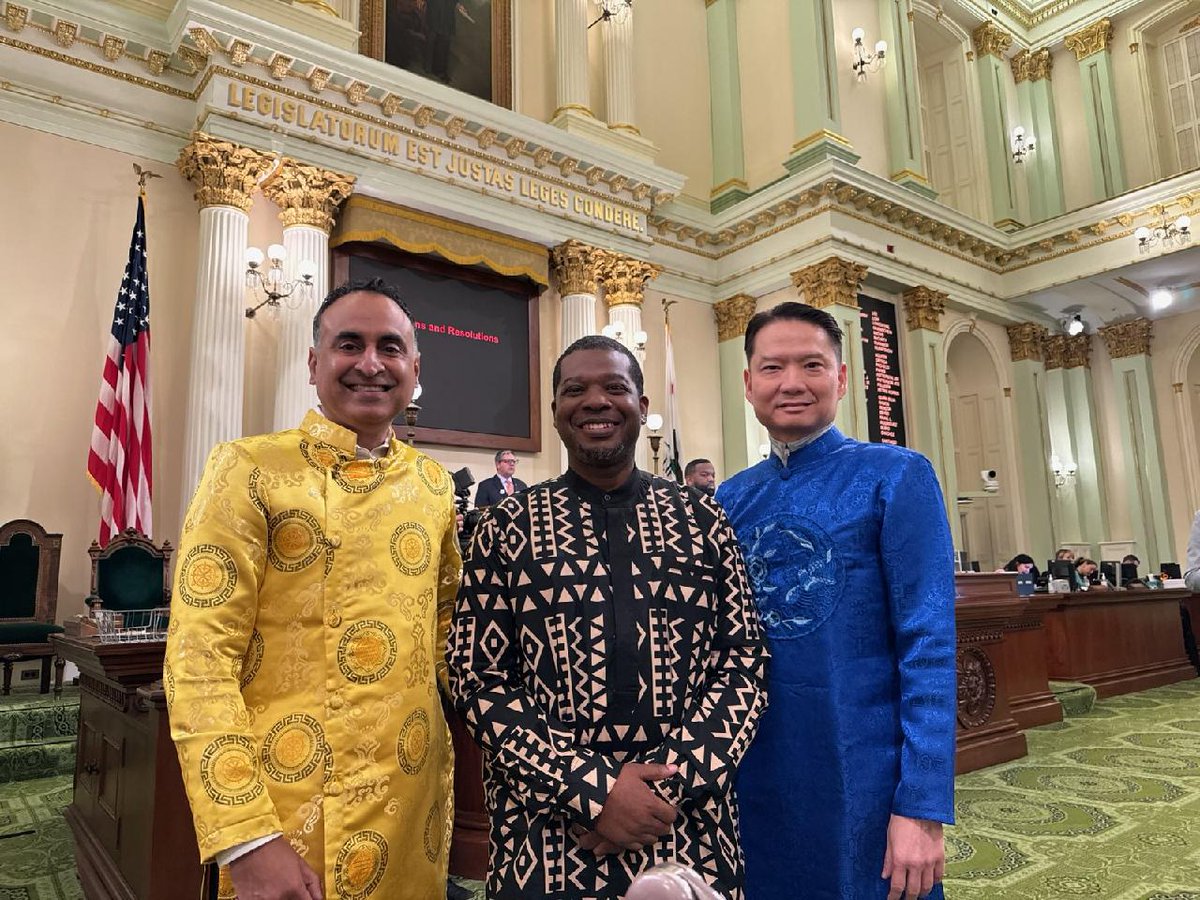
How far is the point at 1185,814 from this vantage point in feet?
11.5

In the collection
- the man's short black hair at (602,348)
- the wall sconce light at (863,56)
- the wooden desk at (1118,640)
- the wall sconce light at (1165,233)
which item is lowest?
the wooden desk at (1118,640)

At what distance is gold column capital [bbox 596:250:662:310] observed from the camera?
378 inches

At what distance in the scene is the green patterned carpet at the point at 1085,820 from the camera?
2771 mm

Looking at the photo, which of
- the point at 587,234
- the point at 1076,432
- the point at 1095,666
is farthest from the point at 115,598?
the point at 1076,432

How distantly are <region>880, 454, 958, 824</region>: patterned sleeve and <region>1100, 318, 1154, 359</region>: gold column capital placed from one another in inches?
574

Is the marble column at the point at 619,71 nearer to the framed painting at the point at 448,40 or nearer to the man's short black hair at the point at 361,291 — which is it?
the framed painting at the point at 448,40

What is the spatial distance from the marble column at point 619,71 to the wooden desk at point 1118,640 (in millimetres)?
7369

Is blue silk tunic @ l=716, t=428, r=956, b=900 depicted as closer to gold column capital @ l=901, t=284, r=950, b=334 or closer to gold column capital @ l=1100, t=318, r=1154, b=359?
gold column capital @ l=901, t=284, r=950, b=334

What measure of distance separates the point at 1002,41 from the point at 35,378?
15.0 meters

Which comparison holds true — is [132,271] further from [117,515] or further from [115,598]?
[115,598]

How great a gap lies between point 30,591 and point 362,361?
5730mm

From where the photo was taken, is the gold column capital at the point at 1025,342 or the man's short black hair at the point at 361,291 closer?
the man's short black hair at the point at 361,291

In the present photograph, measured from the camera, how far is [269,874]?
1.22m

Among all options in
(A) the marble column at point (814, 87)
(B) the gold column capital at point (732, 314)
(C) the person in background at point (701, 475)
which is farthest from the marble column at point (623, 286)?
(A) the marble column at point (814, 87)
